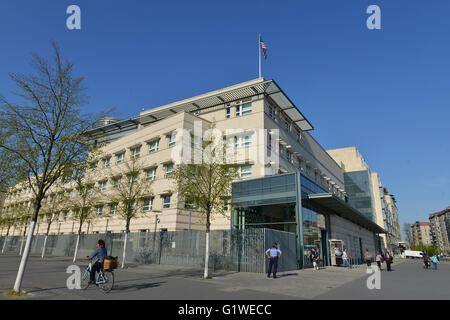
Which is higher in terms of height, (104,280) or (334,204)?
(334,204)

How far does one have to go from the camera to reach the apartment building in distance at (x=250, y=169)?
79.3 ft

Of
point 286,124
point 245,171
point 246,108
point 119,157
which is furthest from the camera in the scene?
point 119,157

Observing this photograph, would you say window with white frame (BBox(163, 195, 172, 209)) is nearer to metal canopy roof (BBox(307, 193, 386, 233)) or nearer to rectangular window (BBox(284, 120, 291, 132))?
metal canopy roof (BBox(307, 193, 386, 233))

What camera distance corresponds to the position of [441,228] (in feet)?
558

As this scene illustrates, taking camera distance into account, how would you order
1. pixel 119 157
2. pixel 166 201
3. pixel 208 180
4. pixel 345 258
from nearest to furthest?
1. pixel 208 180
2. pixel 345 258
3. pixel 166 201
4. pixel 119 157

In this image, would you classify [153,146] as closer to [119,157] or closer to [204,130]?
[204,130]

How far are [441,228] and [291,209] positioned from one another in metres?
201

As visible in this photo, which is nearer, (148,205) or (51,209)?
(148,205)

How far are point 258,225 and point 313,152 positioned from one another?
22.8 m

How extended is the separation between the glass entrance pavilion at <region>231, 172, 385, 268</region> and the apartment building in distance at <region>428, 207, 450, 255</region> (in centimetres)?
16874

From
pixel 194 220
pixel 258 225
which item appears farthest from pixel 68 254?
pixel 258 225

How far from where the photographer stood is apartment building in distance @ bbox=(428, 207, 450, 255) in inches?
6186

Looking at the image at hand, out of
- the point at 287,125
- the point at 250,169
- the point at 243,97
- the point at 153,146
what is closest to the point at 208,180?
the point at 250,169

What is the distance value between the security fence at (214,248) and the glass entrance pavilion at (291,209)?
2233 mm
